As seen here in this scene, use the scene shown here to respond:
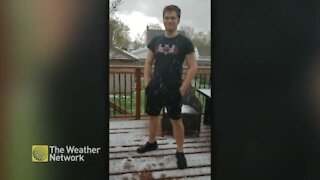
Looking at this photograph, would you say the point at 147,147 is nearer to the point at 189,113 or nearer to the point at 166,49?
the point at 189,113

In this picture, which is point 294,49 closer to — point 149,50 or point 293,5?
point 293,5

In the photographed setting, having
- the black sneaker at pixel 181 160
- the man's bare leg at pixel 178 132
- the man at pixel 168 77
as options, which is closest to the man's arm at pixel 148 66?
the man at pixel 168 77

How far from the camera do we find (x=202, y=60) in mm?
1419

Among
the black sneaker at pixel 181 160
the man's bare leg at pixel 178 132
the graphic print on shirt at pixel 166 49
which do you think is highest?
the graphic print on shirt at pixel 166 49

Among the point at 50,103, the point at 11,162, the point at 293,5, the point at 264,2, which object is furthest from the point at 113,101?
the point at 293,5

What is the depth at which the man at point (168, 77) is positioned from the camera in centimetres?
140

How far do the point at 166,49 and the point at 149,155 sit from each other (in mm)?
487

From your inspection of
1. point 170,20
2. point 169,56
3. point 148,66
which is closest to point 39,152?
point 148,66

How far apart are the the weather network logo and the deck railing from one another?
0.32 meters

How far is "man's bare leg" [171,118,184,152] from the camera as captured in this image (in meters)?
1.42

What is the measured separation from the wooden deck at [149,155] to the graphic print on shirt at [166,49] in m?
0.33

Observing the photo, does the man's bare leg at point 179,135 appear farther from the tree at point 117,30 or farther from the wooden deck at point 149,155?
the tree at point 117,30

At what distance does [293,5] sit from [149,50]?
71cm

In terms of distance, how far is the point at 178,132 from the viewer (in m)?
1.42
